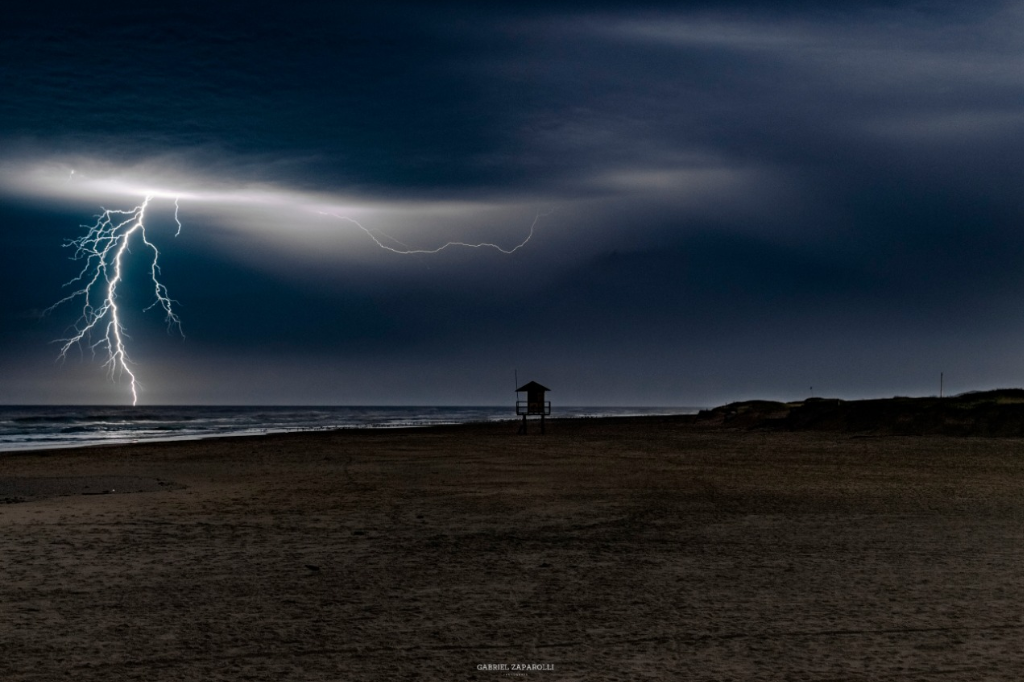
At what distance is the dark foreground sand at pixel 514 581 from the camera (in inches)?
246

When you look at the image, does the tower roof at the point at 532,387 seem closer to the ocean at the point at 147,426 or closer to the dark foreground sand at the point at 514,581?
the ocean at the point at 147,426

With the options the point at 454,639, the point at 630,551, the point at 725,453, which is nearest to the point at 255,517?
the point at 630,551

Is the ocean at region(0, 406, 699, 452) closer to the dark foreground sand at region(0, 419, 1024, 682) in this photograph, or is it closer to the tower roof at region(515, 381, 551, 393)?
the tower roof at region(515, 381, 551, 393)

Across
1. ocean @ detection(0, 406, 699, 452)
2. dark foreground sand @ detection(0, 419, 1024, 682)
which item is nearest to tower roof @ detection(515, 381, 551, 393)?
ocean @ detection(0, 406, 699, 452)

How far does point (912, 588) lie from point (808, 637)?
220cm

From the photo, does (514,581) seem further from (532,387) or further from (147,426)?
(147,426)

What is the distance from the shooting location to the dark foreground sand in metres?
6.25

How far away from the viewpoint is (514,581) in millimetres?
8836

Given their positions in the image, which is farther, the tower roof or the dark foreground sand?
the tower roof

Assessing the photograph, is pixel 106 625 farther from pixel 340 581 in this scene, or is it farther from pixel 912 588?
pixel 912 588

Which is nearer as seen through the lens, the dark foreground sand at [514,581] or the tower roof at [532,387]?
the dark foreground sand at [514,581]

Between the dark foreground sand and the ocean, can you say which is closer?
the dark foreground sand

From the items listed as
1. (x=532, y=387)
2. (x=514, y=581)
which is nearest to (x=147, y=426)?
(x=532, y=387)

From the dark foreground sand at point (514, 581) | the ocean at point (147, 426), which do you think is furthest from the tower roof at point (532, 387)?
the dark foreground sand at point (514, 581)
